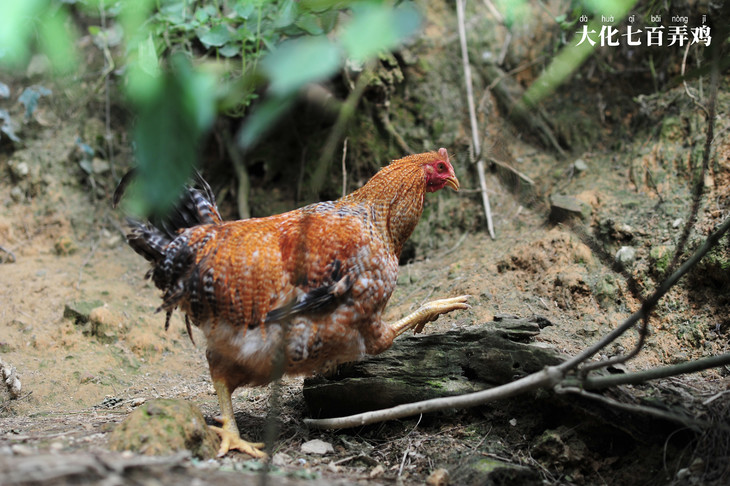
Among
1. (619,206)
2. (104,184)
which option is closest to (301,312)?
(619,206)

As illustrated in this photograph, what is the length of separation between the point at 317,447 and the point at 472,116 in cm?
423

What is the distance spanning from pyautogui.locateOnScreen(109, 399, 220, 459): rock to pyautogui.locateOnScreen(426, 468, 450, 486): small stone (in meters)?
1.26

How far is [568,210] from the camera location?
489cm

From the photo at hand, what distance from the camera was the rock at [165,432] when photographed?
2625mm

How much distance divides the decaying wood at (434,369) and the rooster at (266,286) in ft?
0.64

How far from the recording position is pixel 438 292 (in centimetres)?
496

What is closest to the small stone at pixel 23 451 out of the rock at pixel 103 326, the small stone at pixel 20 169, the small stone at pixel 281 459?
the small stone at pixel 281 459

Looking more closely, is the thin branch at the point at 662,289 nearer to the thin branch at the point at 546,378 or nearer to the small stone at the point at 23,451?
the thin branch at the point at 546,378

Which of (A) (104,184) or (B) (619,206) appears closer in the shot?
(B) (619,206)

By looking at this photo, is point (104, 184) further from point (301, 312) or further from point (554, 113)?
point (554, 113)

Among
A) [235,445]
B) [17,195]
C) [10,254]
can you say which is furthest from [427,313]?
[17,195]

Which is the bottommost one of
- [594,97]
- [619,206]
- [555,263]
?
[555,263]

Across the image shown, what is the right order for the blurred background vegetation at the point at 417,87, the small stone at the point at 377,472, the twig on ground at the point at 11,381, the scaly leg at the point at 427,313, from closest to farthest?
the small stone at the point at 377,472
the scaly leg at the point at 427,313
the twig on ground at the point at 11,381
the blurred background vegetation at the point at 417,87

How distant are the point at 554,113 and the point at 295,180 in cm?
324
